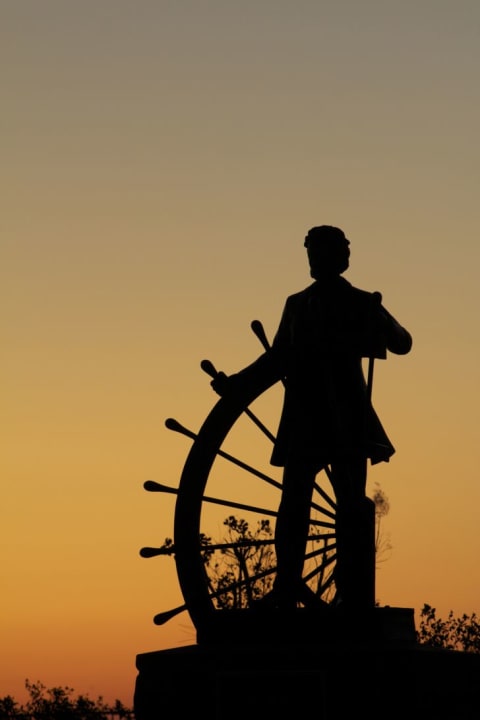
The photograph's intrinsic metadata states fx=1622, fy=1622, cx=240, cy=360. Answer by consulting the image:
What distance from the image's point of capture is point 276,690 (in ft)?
34.0

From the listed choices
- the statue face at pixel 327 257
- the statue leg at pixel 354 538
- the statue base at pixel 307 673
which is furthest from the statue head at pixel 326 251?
the statue base at pixel 307 673

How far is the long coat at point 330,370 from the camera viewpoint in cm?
1130

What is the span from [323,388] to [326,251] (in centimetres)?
98

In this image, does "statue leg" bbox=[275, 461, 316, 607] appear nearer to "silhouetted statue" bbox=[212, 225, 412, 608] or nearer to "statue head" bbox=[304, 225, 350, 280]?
"silhouetted statue" bbox=[212, 225, 412, 608]

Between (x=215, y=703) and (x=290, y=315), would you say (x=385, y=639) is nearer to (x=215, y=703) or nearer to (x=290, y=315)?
(x=215, y=703)

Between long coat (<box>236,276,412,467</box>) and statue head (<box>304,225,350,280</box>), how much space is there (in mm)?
89

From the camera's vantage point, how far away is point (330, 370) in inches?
448

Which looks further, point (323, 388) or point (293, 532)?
point (323, 388)

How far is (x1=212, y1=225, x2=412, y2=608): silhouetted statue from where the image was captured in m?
11.1

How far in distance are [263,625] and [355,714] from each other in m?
0.89

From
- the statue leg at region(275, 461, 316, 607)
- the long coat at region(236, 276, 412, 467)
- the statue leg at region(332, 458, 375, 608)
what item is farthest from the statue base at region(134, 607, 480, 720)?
the long coat at region(236, 276, 412, 467)

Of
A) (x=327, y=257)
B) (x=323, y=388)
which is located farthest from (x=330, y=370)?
(x=327, y=257)

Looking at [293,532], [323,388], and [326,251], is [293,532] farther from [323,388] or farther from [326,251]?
[326,251]

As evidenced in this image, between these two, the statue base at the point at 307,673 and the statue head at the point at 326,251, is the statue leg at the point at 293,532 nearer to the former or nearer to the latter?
the statue base at the point at 307,673
